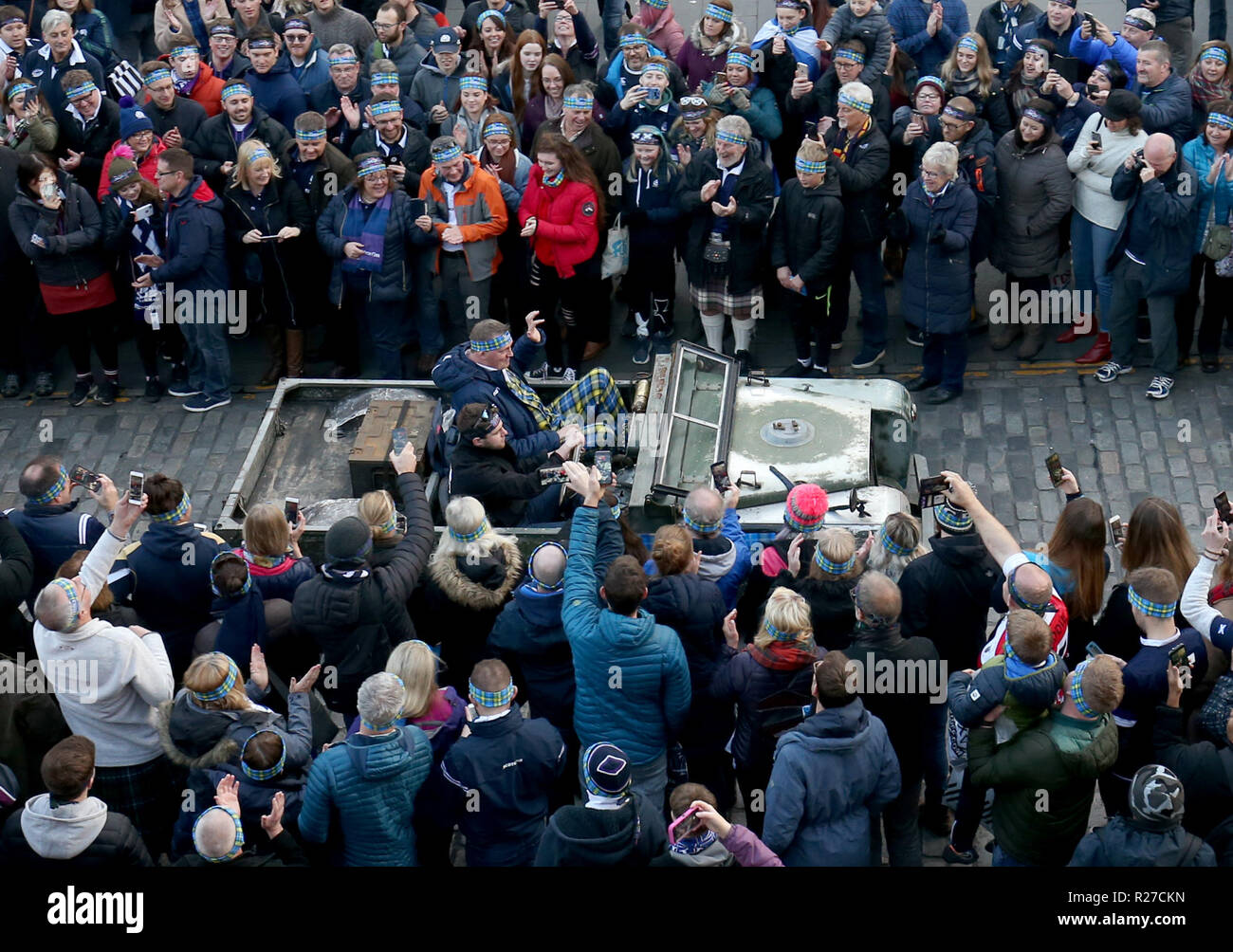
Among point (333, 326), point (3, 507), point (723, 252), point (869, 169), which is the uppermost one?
point (869, 169)

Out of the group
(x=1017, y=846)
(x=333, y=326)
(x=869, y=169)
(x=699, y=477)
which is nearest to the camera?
(x=1017, y=846)

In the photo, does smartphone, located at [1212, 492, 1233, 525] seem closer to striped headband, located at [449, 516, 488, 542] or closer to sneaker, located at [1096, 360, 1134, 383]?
striped headband, located at [449, 516, 488, 542]

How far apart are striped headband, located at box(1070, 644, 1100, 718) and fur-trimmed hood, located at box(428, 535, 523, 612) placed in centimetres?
276

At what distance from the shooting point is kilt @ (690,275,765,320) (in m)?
11.1

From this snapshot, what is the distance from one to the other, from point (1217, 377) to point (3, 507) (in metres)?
8.49

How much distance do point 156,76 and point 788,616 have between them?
7.27 m

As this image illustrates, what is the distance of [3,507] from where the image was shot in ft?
35.2

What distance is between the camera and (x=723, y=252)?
1096cm

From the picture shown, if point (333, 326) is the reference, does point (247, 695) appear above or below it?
above

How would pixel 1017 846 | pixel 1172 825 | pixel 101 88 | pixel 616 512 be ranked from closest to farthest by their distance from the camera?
pixel 1172 825 → pixel 1017 846 → pixel 616 512 → pixel 101 88

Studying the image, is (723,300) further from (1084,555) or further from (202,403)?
(1084,555)

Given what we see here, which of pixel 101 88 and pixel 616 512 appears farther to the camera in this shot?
pixel 101 88

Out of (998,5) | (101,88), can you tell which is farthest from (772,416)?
Result: (101,88)

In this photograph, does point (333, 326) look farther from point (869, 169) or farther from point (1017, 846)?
point (1017, 846)
